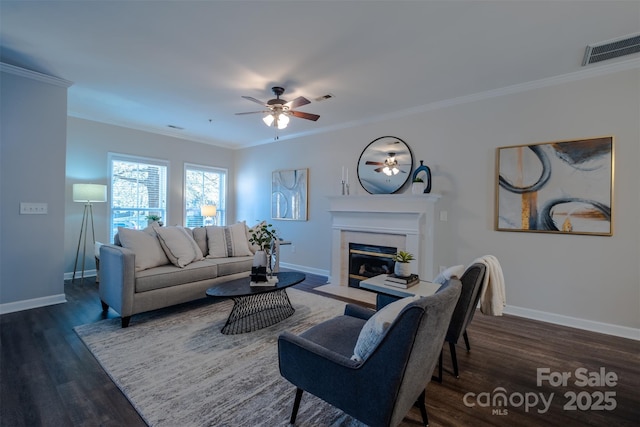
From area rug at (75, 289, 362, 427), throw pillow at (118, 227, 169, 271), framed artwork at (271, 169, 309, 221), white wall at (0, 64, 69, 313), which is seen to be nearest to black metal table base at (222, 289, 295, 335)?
area rug at (75, 289, 362, 427)

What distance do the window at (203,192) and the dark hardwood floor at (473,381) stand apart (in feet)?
11.2

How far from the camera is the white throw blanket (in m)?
2.12

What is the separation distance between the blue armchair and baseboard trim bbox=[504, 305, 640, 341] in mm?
2563

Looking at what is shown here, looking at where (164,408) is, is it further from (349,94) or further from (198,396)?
(349,94)

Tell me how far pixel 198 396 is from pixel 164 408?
0.64 feet

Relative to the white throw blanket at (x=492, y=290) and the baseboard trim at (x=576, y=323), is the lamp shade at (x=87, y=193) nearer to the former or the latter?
the white throw blanket at (x=492, y=290)

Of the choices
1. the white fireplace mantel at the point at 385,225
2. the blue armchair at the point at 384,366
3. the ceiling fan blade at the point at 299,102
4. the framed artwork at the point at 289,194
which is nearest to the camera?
the blue armchair at the point at 384,366

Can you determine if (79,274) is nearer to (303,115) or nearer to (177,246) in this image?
(177,246)

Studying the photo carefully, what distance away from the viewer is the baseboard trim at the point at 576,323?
2791mm

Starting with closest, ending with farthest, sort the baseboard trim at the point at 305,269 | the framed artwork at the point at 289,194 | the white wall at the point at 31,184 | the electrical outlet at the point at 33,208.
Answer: the white wall at the point at 31,184, the electrical outlet at the point at 33,208, the baseboard trim at the point at 305,269, the framed artwork at the point at 289,194

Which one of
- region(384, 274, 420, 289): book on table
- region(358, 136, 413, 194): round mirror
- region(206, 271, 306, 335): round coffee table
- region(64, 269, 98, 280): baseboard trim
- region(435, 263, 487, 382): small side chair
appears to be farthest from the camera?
region(64, 269, 98, 280): baseboard trim

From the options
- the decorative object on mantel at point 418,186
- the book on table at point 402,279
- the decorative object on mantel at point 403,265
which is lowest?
the book on table at point 402,279

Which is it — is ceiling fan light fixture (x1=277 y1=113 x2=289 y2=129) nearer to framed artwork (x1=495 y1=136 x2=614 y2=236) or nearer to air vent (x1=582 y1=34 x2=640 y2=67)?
framed artwork (x1=495 y1=136 x2=614 y2=236)

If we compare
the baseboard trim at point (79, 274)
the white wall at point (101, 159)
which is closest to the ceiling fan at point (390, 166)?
the white wall at point (101, 159)
